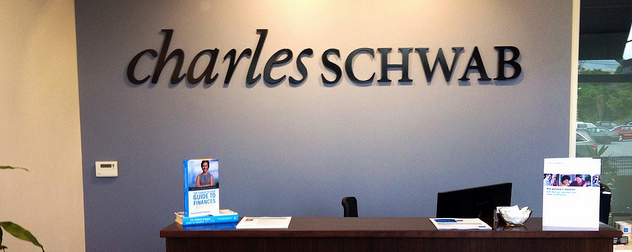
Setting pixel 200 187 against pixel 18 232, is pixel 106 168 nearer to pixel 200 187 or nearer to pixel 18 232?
pixel 200 187

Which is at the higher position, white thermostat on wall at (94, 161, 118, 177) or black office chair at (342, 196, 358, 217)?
white thermostat on wall at (94, 161, 118, 177)

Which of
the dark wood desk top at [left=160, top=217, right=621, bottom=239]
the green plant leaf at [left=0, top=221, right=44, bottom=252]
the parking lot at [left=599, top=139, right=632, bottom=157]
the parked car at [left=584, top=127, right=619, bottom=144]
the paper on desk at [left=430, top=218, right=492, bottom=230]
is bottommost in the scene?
the dark wood desk top at [left=160, top=217, right=621, bottom=239]

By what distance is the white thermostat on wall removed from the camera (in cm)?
325

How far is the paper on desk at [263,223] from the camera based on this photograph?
1.92 metres

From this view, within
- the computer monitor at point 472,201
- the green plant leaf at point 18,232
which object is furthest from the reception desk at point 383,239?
the green plant leaf at point 18,232

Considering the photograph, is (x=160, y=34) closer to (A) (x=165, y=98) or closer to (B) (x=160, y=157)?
(A) (x=165, y=98)

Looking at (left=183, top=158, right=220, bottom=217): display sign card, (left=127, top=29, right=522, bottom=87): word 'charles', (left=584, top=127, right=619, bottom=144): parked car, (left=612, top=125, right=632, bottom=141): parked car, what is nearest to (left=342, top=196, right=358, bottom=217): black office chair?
(left=183, top=158, right=220, bottom=217): display sign card

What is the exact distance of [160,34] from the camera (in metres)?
3.21

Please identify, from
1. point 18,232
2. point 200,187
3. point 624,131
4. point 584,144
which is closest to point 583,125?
point 584,144

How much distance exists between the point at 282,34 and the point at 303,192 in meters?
1.20

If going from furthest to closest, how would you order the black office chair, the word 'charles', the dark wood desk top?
the word 'charles'
the black office chair
the dark wood desk top

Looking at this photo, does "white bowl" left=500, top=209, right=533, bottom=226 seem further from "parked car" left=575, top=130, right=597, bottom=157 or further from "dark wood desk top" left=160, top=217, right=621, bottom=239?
"parked car" left=575, top=130, right=597, bottom=157

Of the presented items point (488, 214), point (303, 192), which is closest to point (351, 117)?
point (303, 192)

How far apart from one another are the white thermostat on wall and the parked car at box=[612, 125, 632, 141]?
12.4 feet
